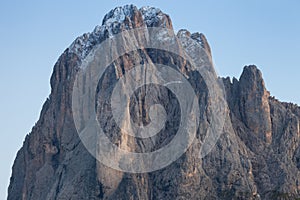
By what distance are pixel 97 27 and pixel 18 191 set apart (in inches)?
1345

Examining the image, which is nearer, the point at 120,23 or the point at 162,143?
the point at 162,143

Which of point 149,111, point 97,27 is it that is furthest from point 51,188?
point 97,27

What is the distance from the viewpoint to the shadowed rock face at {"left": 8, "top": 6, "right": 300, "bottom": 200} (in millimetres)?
160000

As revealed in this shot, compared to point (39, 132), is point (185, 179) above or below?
below

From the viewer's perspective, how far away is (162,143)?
546ft

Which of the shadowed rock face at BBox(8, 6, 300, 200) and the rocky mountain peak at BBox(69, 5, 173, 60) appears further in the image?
the rocky mountain peak at BBox(69, 5, 173, 60)

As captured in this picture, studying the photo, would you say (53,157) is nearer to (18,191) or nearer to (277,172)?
(18,191)

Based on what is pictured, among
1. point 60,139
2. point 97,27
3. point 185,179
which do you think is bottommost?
point 185,179

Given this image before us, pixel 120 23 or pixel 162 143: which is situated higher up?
pixel 120 23

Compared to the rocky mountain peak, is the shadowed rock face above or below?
below

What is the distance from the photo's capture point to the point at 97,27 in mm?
187500

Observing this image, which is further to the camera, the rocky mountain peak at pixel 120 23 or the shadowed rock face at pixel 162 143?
the rocky mountain peak at pixel 120 23

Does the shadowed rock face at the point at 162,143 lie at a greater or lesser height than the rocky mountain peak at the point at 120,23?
lesser

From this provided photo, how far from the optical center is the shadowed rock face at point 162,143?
525ft
